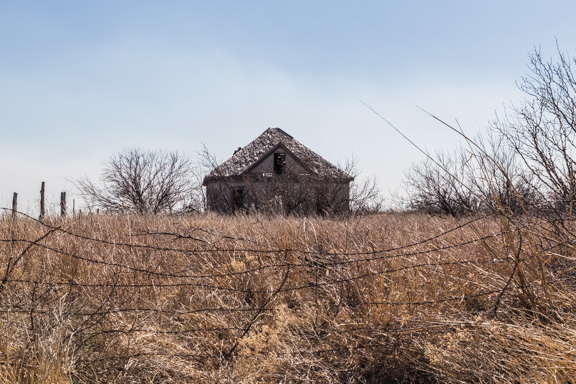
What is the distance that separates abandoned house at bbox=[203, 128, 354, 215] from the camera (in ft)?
74.6

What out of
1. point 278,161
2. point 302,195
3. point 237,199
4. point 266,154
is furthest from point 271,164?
point 302,195

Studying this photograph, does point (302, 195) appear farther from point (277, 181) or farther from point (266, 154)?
point (266, 154)

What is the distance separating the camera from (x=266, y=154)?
30.3 meters

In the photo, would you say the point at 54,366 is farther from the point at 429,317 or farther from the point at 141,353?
the point at 429,317

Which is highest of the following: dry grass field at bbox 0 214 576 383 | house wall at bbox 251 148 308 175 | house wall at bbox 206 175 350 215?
house wall at bbox 251 148 308 175

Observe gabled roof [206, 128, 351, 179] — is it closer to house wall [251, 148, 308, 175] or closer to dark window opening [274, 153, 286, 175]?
house wall [251, 148, 308, 175]

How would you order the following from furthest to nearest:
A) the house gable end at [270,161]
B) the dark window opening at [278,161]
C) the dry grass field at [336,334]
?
the dark window opening at [278,161]
the house gable end at [270,161]
the dry grass field at [336,334]

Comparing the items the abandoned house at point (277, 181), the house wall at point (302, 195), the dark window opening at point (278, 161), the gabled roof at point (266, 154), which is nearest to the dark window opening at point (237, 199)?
the abandoned house at point (277, 181)

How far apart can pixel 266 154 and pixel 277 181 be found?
22.8ft

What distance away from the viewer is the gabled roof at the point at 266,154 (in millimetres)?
28334

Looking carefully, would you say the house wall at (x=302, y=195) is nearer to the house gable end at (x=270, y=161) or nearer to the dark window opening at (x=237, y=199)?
the dark window opening at (x=237, y=199)

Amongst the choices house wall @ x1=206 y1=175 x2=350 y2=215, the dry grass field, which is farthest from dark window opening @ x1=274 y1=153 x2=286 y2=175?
the dry grass field

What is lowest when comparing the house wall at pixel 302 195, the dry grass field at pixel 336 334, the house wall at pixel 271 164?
the dry grass field at pixel 336 334

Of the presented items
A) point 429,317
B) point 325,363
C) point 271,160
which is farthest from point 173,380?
point 271,160
